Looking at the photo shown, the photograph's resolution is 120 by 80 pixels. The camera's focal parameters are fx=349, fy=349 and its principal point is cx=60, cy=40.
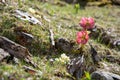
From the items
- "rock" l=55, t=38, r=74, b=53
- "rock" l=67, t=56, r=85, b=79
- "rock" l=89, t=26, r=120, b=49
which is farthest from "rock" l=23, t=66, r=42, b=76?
"rock" l=89, t=26, r=120, b=49

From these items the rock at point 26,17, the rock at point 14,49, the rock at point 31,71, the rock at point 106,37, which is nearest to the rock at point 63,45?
the rock at point 26,17

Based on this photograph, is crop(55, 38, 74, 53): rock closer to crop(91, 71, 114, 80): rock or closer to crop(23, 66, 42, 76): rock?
crop(91, 71, 114, 80): rock

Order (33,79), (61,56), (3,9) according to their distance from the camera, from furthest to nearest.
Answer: (3,9) → (61,56) → (33,79)

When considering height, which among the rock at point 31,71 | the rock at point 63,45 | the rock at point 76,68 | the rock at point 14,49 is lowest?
the rock at point 76,68

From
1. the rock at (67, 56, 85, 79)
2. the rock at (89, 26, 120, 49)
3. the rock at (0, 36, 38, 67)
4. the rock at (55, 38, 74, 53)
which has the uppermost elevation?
the rock at (0, 36, 38, 67)

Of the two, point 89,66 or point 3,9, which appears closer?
point 89,66

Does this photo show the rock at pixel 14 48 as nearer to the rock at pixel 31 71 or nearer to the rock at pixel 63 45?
the rock at pixel 31 71

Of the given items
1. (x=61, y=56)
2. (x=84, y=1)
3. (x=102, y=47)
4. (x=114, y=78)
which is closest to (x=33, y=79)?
(x=61, y=56)

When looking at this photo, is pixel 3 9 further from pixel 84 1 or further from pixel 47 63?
pixel 84 1

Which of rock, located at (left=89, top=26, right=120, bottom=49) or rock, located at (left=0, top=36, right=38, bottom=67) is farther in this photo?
rock, located at (left=89, top=26, right=120, bottom=49)

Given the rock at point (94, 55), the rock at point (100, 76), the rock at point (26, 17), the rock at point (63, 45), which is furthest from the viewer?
the rock at point (26, 17)

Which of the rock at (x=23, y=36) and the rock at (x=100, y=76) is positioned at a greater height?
the rock at (x=23, y=36)
